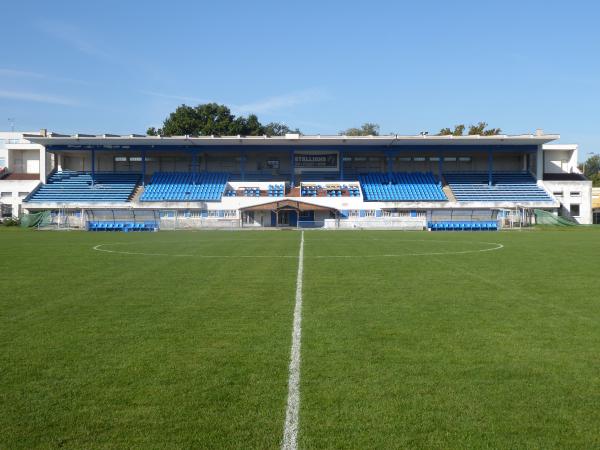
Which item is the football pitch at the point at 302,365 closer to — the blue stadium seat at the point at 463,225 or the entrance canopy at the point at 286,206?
the blue stadium seat at the point at 463,225

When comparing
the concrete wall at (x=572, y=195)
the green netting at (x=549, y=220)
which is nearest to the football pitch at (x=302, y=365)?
the green netting at (x=549, y=220)

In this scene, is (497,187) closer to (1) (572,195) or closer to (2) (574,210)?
(1) (572,195)

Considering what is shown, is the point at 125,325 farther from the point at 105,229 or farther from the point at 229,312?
the point at 105,229

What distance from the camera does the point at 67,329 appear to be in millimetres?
8602

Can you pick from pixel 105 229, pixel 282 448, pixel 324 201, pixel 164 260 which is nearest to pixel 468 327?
pixel 282 448

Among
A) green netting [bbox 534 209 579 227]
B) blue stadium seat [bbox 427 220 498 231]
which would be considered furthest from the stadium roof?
blue stadium seat [bbox 427 220 498 231]

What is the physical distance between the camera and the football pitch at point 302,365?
15.6 feet

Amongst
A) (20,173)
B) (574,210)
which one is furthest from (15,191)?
(574,210)

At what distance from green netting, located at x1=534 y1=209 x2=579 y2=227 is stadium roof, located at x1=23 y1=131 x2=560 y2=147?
9.96 metres

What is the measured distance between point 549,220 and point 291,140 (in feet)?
98.4

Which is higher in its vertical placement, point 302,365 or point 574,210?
point 574,210

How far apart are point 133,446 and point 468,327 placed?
18.5 feet

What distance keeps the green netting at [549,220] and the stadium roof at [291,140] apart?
9957 mm

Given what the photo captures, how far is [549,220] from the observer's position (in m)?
62.0
